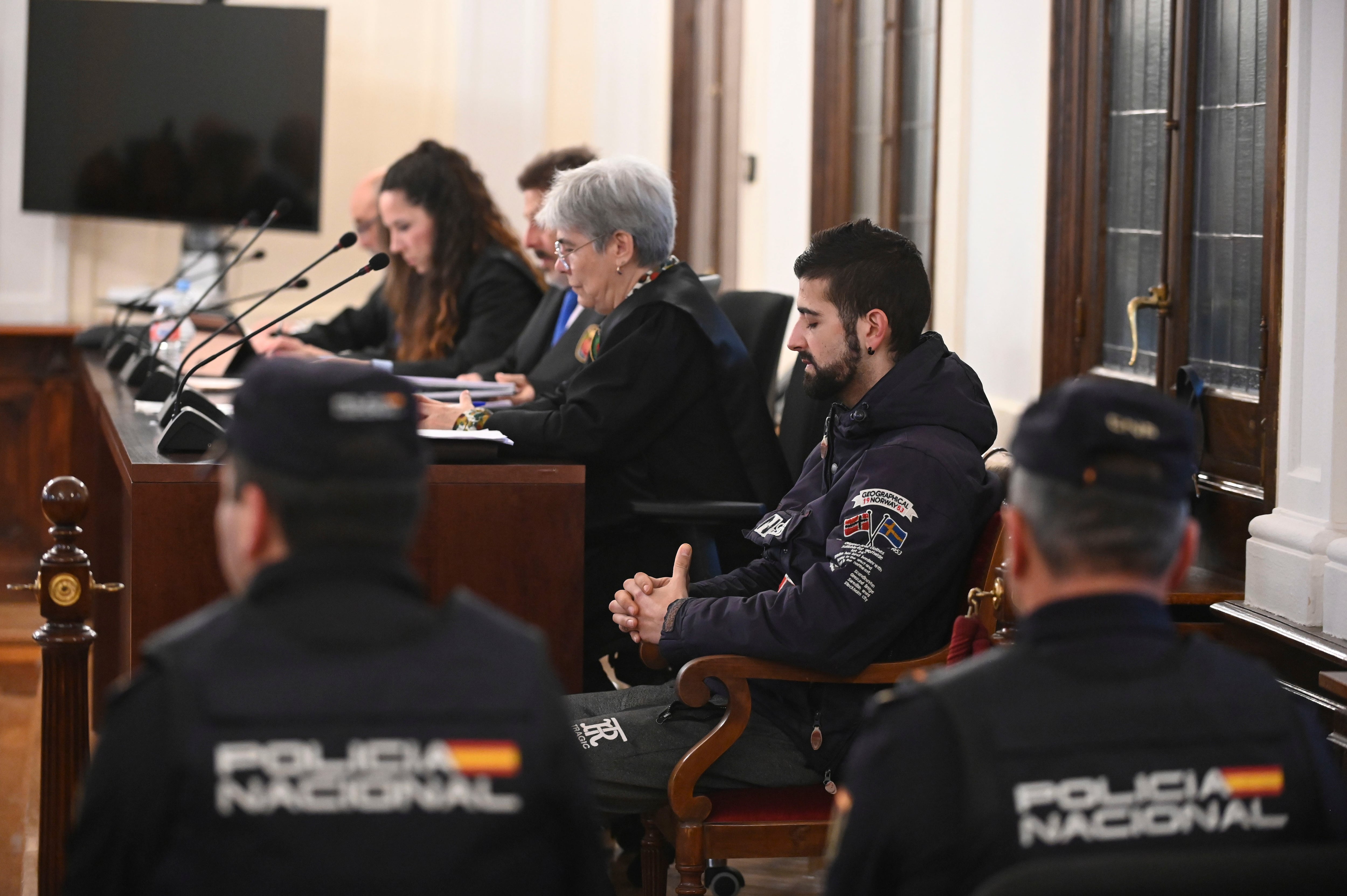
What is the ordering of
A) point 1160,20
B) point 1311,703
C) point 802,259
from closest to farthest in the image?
1. point 1311,703
2. point 802,259
3. point 1160,20

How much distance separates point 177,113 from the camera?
20.2 ft

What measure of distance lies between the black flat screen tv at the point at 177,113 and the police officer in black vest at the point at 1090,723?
5.39 meters

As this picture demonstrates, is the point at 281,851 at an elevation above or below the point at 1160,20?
below

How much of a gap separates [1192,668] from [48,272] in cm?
586

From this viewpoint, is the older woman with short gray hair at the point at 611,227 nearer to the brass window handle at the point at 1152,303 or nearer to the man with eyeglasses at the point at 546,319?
the man with eyeglasses at the point at 546,319

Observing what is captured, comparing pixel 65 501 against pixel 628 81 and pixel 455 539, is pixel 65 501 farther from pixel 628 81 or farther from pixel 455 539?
pixel 628 81

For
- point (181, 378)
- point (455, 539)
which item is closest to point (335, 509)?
point (455, 539)

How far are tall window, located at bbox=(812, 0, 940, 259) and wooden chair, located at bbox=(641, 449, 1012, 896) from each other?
2.20 meters

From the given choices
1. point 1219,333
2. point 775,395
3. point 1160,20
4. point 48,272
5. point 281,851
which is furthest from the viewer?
point 48,272

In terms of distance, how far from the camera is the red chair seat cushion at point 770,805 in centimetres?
206

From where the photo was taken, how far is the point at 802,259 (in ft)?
7.48

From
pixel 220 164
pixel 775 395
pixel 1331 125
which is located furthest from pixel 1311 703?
pixel 220 164

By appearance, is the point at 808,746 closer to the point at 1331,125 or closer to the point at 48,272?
the point at 1331,125

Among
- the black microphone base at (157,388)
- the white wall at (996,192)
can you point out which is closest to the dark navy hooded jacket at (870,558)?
the white wall at (996,192)
